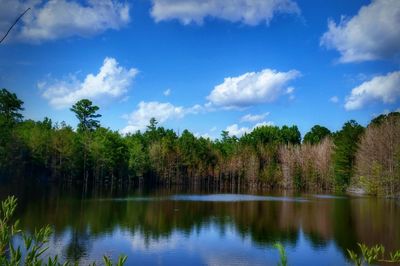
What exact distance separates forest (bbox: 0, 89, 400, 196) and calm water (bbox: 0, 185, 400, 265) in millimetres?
26293

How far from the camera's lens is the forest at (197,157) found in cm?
7556

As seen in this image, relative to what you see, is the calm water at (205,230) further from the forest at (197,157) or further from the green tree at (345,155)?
the green tree at (345,155)

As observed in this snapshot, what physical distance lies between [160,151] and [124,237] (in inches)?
3223

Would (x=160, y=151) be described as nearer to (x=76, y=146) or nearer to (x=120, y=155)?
(x=120, y=155)

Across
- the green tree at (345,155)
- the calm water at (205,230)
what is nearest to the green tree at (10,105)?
the calm water at (205,230)

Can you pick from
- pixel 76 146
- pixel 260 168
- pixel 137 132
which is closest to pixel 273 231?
pixel 76 146

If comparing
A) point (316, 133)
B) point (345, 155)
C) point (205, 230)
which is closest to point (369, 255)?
point (205, 230)

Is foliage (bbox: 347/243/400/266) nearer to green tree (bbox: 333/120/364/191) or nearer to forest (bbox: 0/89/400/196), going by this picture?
forest (bbox: 0/89/400/196)

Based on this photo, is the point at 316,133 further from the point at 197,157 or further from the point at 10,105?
the point at 10,105

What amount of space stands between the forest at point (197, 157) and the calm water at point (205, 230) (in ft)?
86.3

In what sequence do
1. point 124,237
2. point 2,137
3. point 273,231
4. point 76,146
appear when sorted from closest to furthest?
point 124,237
point 273,231
point 2,137
point 76,146

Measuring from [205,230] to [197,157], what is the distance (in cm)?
8080

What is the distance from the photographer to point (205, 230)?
3584 cm

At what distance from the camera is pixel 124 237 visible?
31.3m
